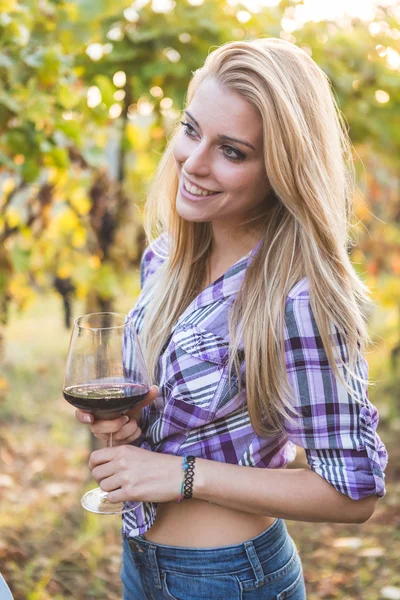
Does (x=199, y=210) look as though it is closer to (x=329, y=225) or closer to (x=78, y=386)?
(x=329, y=225)

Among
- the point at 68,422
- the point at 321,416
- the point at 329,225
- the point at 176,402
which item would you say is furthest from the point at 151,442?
the point at 68,422

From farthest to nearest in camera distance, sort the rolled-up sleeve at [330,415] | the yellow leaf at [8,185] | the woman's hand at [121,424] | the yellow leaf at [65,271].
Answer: the yellow leaf at [65,271]
the yellow leaf at [8,185]
the woman's hand at [121,424]
the rolled-up sleeve at [330,415]

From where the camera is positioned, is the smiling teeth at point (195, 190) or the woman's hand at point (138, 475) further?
the smiling teeth at point (195, 190)

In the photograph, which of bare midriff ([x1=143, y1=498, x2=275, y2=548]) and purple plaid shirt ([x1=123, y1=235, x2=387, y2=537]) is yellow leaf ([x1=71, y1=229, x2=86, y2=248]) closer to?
purple plaid shirt ([x1=123, y1=235, x2=387, y2=537])

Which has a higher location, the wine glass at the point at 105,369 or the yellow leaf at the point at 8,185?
the yellow leaf at the point at 8,185

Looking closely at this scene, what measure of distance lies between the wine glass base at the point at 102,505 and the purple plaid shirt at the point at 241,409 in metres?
0.05

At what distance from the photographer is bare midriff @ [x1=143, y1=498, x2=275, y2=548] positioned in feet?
5.33

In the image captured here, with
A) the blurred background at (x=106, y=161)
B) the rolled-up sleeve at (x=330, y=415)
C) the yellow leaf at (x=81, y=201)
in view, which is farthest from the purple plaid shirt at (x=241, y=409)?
the yellow leaf at (x=81, y=201)

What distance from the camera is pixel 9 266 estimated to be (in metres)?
3.35

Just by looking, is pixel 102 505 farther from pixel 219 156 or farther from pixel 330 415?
pixel 219 156

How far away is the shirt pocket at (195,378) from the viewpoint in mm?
1620

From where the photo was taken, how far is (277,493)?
4.99ft

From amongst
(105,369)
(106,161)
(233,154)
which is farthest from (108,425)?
(106,161)

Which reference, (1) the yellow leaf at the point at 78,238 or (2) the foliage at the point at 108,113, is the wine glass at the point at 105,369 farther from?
(1) the yellow leaf at the point at 78,238
